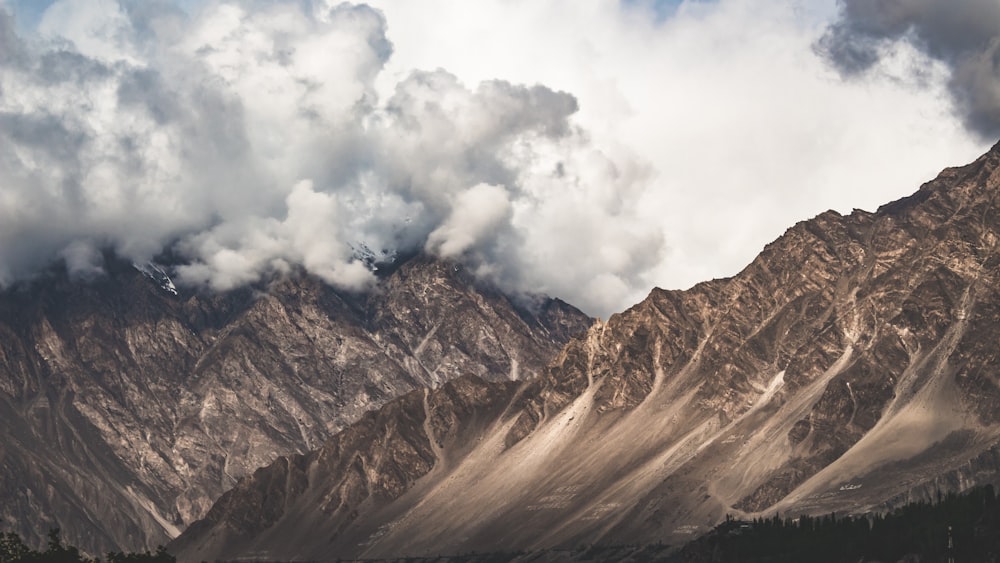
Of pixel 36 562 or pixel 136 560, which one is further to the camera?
pixel 136 560

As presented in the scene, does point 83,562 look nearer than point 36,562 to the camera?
No

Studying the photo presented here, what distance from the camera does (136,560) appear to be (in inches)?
7810

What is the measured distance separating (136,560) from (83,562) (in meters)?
6.88

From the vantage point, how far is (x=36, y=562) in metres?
183

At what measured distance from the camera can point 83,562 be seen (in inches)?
7840

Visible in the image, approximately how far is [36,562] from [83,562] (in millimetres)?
16296

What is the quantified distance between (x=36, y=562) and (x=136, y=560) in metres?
17.4
